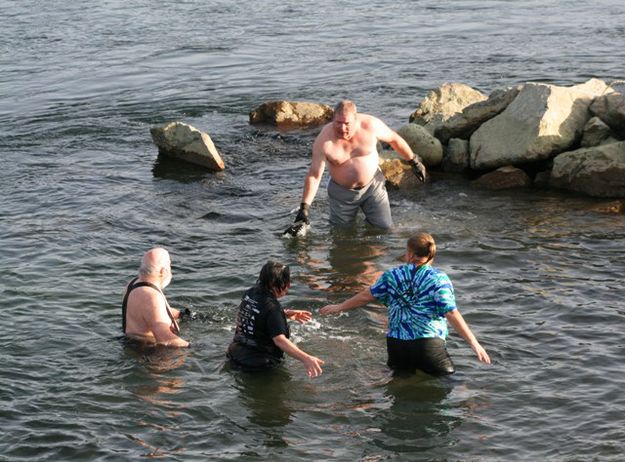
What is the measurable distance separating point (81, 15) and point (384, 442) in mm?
26423

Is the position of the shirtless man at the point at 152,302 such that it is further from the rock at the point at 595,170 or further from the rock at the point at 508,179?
the rock at the point at 595,170

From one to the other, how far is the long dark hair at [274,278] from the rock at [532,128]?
7.72m

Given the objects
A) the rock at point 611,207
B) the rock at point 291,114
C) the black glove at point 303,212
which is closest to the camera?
the black glove at point 303,212

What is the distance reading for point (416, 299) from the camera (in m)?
9.54

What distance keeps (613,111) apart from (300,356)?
8.95 meters

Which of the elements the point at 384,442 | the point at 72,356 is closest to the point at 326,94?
the point at 72,356

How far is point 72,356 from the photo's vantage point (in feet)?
36.2

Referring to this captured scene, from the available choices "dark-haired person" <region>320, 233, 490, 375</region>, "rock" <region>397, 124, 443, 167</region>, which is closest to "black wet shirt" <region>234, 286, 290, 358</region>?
"dark-haired person" <region>320, 233, 490, 375</region>

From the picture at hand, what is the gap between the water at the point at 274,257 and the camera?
9.48 meters

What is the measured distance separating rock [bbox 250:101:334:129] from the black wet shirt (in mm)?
11046

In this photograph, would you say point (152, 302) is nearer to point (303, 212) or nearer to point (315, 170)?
point (303, 212)

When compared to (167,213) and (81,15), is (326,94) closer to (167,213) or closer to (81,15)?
(167,213)

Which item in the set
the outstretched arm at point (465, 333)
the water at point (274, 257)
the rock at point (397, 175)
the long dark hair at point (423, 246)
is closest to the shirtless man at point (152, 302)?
the water at point (274, 257)

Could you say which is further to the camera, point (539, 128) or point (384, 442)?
point (539, 128)
